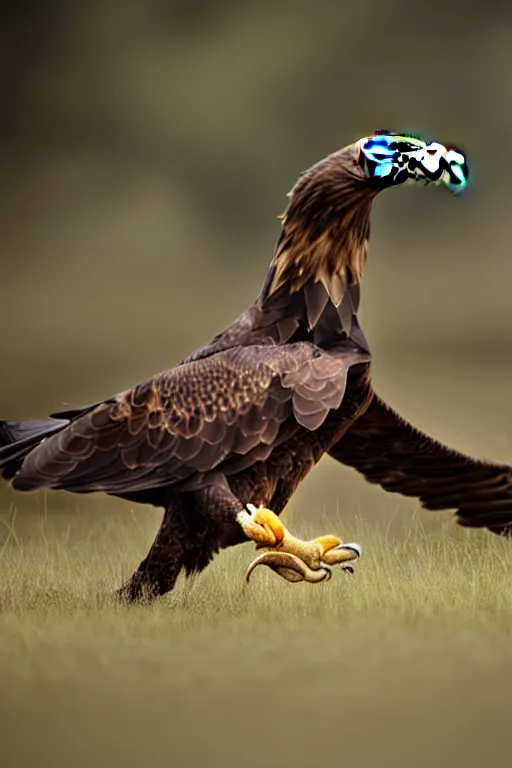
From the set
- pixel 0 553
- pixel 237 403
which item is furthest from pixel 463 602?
pixel 0 553

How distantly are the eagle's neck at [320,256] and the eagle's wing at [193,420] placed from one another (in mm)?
197

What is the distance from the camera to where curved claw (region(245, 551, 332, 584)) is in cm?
627

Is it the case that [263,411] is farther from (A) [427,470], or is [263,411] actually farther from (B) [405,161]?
(A) [427,470]

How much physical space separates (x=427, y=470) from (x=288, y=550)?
146cm

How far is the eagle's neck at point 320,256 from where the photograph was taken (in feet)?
21.6

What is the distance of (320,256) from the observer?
664 cm

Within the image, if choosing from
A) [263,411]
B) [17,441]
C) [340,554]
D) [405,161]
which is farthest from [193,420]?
[405,161]

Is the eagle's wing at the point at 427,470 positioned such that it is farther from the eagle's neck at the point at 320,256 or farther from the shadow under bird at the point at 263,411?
the eagle's neck at the point at 320,256

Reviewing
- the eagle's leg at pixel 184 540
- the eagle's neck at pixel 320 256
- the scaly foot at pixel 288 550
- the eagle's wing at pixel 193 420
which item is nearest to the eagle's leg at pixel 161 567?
the eagle's leg at pixel 184 540

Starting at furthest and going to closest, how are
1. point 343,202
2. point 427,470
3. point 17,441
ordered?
1. point 427,470
2. point 17,441
3. point 343,202

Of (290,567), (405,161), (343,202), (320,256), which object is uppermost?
(405,161)

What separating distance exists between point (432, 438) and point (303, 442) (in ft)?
3.04

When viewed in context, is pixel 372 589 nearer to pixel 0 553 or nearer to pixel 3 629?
pixel 3 629

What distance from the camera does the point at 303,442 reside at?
21.9 feet
